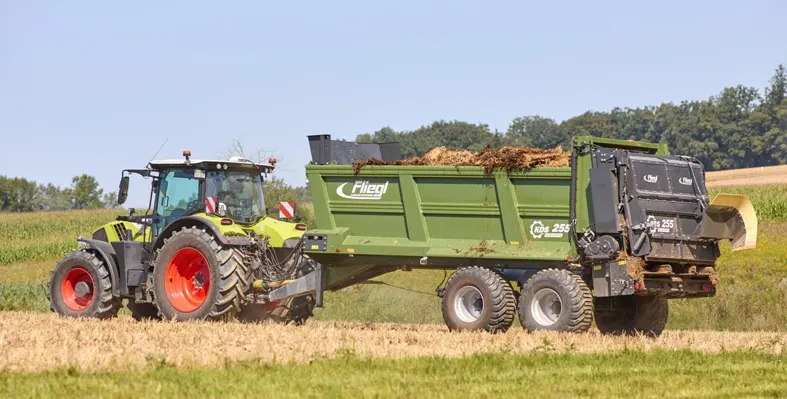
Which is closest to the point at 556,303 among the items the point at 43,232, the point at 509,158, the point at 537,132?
the point at 509,158

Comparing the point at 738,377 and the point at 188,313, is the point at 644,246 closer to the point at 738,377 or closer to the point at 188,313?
the point at 738,377

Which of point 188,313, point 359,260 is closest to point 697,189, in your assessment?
point 359,260

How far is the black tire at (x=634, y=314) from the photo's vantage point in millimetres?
15578

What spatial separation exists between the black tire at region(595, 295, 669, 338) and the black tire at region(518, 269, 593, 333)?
1508 millimetres

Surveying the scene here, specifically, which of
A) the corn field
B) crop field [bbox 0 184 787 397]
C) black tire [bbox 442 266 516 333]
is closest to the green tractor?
crop field [bbox 0 184 787 397]

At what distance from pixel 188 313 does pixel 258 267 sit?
49.1 inches

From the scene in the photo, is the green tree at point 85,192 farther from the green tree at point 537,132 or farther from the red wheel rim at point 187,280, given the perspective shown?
the red wheel rim at point 187,280

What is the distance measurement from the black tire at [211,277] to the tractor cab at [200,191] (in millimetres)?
656

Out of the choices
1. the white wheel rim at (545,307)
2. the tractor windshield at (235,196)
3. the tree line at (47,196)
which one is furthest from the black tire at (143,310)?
the tree line at (47,196)

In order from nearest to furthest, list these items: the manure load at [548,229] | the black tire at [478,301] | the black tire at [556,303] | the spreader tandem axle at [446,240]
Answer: the black tire at [556,303]
the manure load at [548,229]
the spreader tandem axle at [446,240]
the black tire at [478,301]

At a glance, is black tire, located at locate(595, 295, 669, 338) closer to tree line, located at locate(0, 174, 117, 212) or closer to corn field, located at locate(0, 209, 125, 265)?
corn field, located at locate(0, 209, 125, 265)

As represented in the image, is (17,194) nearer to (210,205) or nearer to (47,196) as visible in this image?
(47,196)

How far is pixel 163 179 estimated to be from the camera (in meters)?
17.5

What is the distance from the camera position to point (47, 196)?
100 metres
